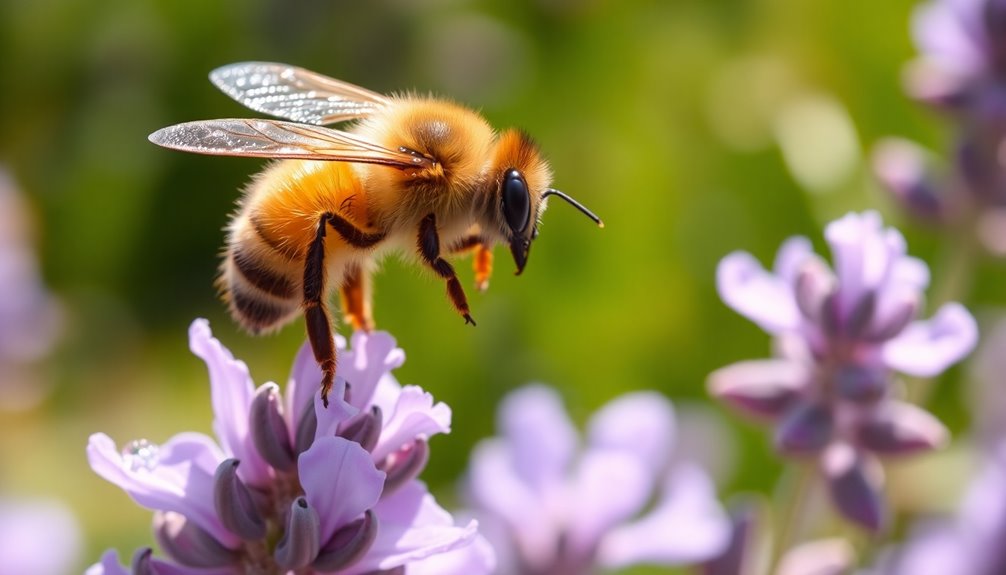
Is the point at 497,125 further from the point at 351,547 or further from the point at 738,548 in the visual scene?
→ the point at 351,547

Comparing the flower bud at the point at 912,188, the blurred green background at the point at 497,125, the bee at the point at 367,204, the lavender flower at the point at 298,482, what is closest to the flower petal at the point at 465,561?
the lavender flower at the point at 298,482

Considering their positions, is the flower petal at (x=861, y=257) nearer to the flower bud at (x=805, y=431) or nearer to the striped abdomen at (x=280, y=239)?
the flower bud at (x=805, y=431)

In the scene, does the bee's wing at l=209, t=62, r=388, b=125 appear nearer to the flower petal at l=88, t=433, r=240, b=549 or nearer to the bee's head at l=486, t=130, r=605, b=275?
the bee's head at l=486, t=130, r=605, b=275

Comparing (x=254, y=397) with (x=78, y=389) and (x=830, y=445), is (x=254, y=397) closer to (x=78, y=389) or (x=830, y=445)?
(x=830, y=445)

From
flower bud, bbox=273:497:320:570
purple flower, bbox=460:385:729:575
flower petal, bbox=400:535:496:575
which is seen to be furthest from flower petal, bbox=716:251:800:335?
flower bud, bbox=273:497:320:570

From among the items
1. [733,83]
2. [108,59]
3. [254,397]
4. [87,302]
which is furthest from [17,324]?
[254,397]
